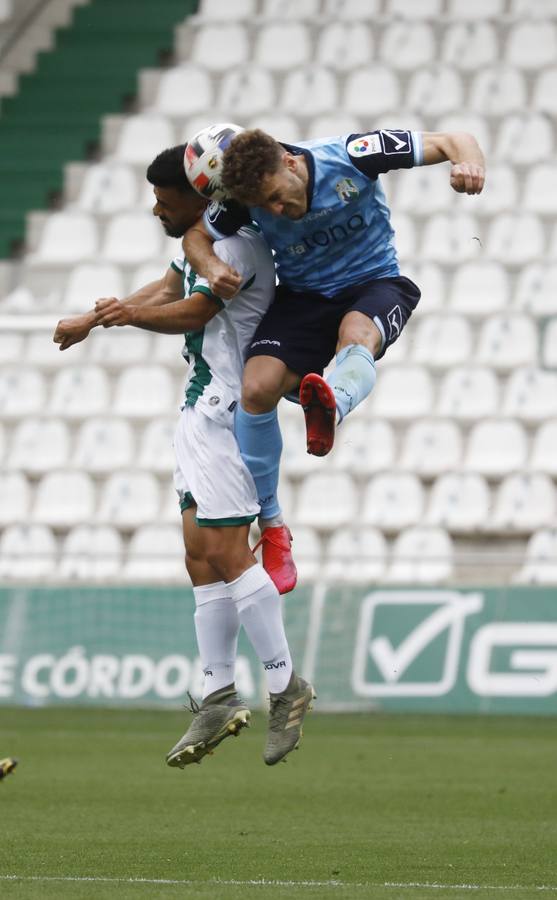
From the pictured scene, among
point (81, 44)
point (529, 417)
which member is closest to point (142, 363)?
point (529, 417)

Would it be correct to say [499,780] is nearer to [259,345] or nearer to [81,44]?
[259,345]

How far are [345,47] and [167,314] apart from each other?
1431 centimetres

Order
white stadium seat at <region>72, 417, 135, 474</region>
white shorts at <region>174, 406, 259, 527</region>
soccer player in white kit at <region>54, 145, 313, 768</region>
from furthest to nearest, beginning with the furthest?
1. white stadium seat at <region>72, 417, 135, 474</region>
2. white shorts at <region>174, 406, 259, 527</region>
3. soccer player in white kit at <region>54, 145, 313, 768</region>

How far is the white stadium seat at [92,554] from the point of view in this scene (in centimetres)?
1620

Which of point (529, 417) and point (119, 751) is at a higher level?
point (529, 417)

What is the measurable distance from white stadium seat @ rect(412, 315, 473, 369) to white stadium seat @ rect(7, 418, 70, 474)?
3.69m

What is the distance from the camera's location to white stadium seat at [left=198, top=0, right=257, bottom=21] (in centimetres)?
2192

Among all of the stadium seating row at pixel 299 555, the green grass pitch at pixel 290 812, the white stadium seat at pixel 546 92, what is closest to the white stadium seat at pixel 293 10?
the white stadium seat at pixel 546 92

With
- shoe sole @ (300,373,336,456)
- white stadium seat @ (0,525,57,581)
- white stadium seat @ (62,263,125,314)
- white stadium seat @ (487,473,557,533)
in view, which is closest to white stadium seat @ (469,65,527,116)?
white stadium seat @ (62,263,125,314)

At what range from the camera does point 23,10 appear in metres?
23.2

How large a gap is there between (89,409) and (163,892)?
12.6 meters

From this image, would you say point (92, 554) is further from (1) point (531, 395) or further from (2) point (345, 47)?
(2) point (345, 47)

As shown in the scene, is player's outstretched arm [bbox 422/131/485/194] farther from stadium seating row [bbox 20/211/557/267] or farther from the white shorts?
stadium seating row [bbox 20/211/557/267]

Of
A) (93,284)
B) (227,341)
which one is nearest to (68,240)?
(93,284)
